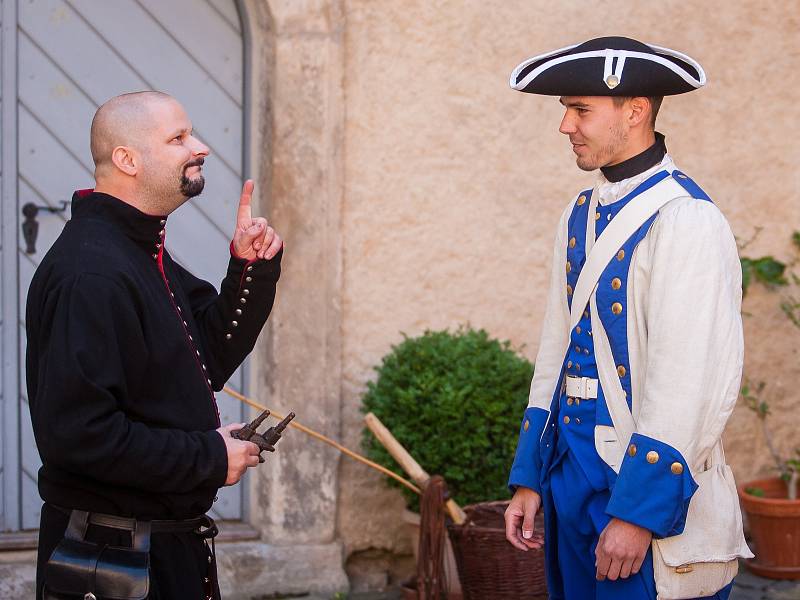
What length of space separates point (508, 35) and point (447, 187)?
722 mm

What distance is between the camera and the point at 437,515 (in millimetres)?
4184

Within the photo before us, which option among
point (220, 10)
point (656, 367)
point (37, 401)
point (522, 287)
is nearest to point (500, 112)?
point (522, 287)

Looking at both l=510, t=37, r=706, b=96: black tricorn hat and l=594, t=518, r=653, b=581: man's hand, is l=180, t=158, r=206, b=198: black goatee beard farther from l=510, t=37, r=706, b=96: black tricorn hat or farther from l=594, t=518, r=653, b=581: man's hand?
l=594, t=518, r=653, b=581: man's hand

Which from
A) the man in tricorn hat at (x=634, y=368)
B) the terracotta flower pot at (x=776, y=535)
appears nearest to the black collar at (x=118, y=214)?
the man in tricorn hat at (x=634, y=368)

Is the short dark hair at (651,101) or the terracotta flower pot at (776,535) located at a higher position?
the short dark hair at (651,101)

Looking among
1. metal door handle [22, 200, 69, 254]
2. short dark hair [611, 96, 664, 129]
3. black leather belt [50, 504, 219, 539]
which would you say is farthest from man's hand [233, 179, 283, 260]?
metal door handle [22, 200, 69, 254]

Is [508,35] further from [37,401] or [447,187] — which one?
[37,401]

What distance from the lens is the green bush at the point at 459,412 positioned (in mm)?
4523

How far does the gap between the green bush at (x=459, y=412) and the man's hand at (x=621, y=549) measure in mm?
1934

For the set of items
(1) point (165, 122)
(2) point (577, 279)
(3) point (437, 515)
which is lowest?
(3) point (437, 515)

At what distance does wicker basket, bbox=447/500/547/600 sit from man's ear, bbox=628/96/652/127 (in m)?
1.83

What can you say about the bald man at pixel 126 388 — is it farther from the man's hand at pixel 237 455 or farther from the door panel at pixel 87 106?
the door panel at pixel 87 106

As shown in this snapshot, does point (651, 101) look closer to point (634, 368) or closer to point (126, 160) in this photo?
point (634, 368)

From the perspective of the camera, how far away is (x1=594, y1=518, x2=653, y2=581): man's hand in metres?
2.53
